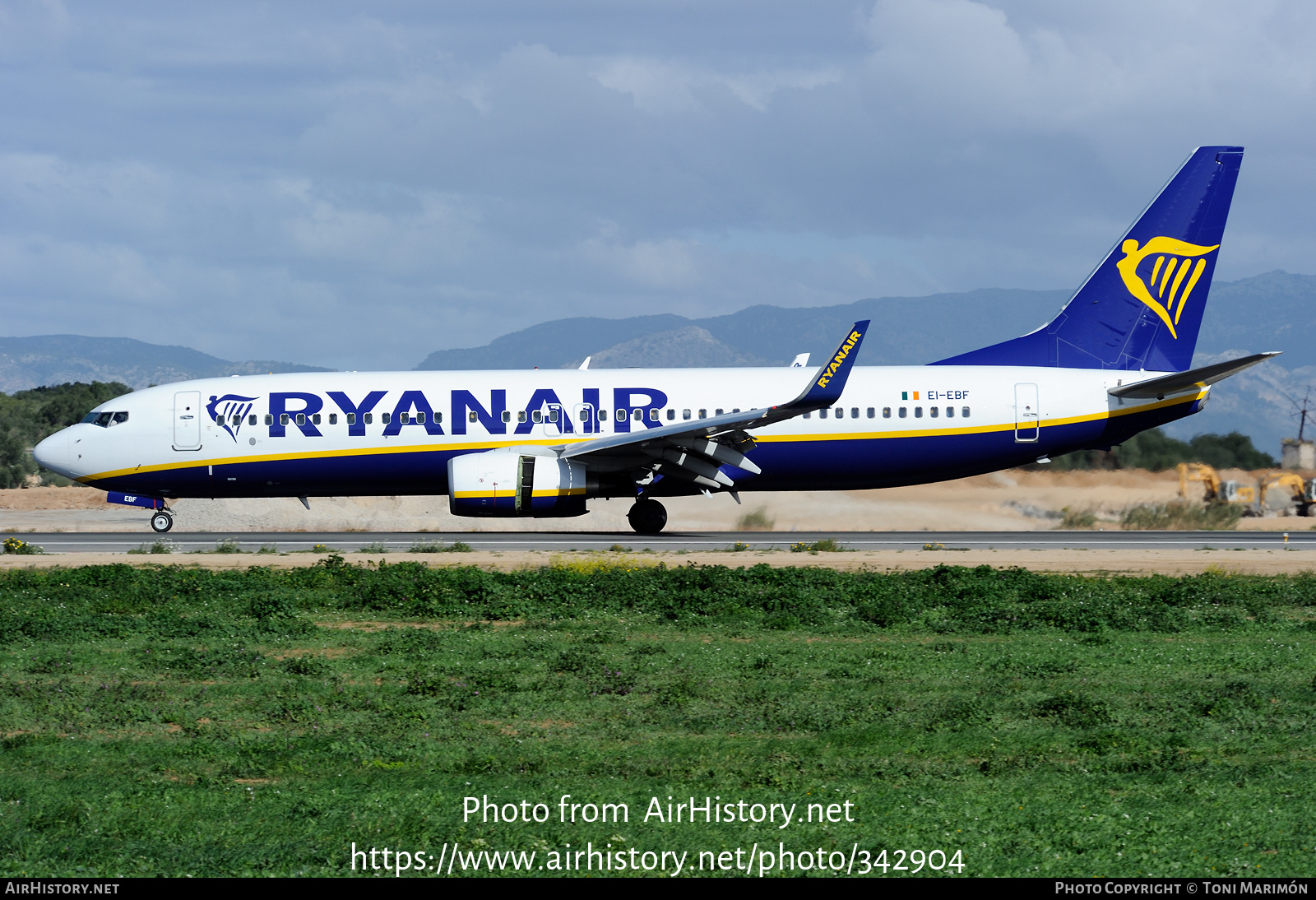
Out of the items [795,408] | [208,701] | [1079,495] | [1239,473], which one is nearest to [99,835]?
[208,701]

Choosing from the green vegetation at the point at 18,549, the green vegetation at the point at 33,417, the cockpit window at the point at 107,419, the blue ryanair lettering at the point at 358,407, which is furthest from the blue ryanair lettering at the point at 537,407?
the green vegetation at the point at 33,417

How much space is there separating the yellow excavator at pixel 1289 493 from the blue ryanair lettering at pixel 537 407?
24.2 meters

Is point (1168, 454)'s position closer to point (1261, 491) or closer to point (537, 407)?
point (1261, 491)

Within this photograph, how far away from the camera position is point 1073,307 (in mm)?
31812

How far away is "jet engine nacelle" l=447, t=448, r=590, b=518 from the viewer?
27.5 meters

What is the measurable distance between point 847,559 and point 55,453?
19.9 metres

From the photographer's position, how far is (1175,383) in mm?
29391

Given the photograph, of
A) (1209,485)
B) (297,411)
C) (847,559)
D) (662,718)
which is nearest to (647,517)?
(847,559)

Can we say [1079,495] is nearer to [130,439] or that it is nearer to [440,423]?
[440,423]

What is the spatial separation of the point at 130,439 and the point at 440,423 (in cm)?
788

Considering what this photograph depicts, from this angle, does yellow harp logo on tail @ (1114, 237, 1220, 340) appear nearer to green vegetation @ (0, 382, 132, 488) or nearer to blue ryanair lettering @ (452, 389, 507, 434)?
blue ryanair lettering @ (452, 389, 507, 434)

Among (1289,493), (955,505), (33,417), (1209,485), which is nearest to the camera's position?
(955,505)

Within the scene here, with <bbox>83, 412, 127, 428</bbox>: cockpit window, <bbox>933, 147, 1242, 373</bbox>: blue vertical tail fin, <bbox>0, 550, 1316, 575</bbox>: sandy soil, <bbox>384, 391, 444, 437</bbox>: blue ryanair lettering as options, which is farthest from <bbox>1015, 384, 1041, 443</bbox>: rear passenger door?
<bbox>83, 412, 127, 428</bbox>: cockpit window

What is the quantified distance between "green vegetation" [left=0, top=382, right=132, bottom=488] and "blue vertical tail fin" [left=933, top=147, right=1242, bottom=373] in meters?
49.3
